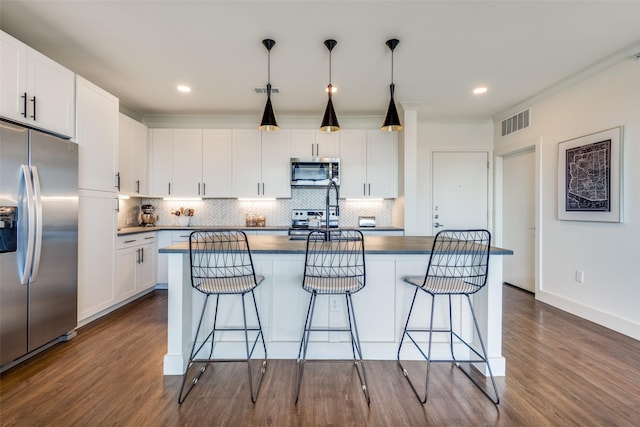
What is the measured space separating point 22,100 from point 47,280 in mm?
1383

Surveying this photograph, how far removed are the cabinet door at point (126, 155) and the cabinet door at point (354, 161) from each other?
296 centimetres

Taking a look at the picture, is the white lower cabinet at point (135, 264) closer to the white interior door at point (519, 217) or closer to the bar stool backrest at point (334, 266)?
the bar stool backrest at point (334, 266)

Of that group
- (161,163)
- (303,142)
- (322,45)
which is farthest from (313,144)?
(161,163)

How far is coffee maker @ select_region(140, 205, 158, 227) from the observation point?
436 centimetres

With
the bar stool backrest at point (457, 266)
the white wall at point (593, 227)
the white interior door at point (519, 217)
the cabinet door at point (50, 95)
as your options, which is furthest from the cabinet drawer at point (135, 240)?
the white wall at point (593, 227)

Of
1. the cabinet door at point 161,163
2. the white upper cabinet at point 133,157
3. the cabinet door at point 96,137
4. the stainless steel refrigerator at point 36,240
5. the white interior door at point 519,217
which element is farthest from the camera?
the cabinet door at point 161,163

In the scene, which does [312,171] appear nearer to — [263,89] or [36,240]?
[263,89]

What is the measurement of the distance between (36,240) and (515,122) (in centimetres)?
556

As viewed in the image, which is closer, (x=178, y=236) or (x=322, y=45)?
(x=322, y=45)

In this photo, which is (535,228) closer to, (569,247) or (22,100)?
(569,247)

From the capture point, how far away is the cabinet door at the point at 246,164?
4.34 m

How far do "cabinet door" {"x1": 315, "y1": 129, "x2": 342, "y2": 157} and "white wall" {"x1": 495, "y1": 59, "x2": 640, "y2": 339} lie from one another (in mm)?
2642

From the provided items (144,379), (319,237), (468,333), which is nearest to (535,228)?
(468,333)

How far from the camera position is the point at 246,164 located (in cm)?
434
